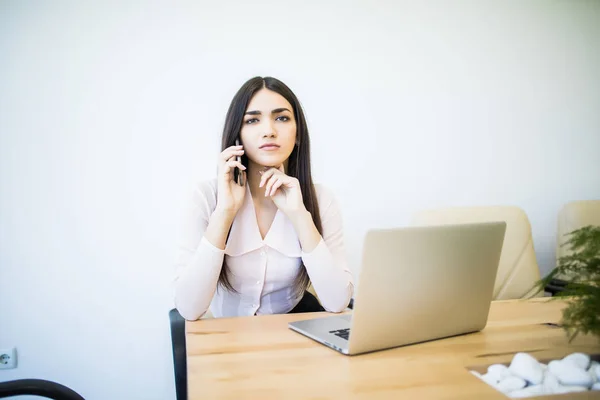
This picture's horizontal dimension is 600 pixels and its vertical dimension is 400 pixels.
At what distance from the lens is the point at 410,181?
2.58 m

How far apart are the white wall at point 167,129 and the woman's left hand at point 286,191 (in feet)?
2.81

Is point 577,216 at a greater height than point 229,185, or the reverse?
point 229,185

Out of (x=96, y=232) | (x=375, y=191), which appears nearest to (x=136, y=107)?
(x=96, y=232)

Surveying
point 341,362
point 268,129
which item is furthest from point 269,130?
point 341,362

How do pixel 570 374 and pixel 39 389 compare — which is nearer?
pixel 570 374

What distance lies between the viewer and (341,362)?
35.0 inches

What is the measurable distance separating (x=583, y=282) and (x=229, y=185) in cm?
106

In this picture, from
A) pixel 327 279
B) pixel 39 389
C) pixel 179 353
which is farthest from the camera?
pixel 327 279

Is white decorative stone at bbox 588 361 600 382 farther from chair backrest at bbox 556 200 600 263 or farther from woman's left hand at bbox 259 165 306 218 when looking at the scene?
chair backrest at bbox 556 200 600 263

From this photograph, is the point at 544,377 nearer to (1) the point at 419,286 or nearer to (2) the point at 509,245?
(1) the point at 419,286

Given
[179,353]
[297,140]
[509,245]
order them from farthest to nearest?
1. [509,245]
2. [297,140]
3. [179,353]

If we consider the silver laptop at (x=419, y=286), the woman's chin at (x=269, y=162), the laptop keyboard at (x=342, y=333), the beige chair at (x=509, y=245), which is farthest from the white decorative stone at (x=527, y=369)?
the beige chair at (x=509, y=245)

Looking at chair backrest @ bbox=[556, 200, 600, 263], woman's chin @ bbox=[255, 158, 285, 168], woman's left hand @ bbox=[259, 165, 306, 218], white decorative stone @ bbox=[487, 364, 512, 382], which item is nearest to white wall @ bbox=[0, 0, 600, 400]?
chair backrest @ bbox=[556, 200, 600, 263]

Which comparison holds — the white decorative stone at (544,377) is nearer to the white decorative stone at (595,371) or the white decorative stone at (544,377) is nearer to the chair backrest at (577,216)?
the white decorative stone at (595,371)
